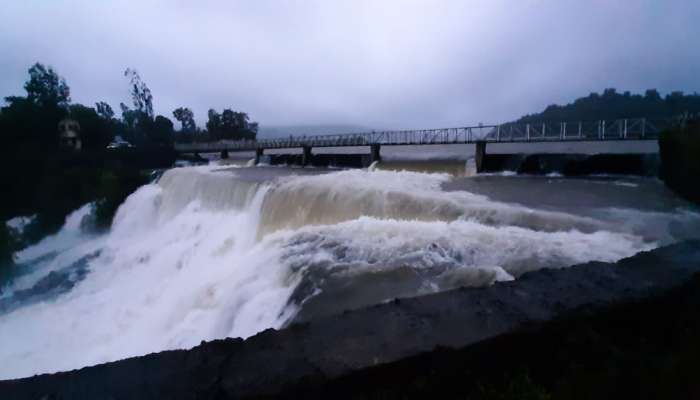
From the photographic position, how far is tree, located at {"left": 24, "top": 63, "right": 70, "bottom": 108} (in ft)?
127

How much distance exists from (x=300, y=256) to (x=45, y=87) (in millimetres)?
52096

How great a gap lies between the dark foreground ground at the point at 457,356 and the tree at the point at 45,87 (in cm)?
4656

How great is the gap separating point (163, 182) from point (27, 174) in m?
15.8

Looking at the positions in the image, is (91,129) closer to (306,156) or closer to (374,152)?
(306,156)

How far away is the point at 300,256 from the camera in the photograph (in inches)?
242

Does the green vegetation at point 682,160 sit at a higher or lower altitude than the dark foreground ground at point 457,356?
higher

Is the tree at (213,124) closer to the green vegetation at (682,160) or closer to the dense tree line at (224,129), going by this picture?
the dense tree line at (224,129)

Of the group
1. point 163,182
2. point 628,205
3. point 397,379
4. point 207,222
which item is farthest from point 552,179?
point 163,182

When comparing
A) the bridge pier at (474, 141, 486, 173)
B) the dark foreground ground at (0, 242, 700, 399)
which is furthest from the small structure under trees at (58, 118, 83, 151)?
the dark foreground ground at (0, 242, 700, 399)

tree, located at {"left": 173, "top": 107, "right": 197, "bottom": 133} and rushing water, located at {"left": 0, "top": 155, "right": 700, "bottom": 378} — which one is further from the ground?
tree, located at {"left": 173, "top": 107, "right": 197, "bottom": 133}

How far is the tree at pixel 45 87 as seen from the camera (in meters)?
38.7

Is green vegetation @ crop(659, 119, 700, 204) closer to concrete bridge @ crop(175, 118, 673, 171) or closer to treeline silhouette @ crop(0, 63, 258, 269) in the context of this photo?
concrete bridge @ crop(175, 118, 673, 171)

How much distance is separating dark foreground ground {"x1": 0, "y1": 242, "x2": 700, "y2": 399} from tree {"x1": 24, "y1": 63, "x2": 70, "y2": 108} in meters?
46.6

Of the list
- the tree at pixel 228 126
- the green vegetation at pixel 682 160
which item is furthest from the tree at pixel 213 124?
the green vegetation at pixel 682 160
